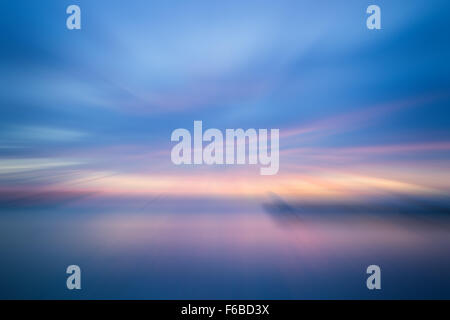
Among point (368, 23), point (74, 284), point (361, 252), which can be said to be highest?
point (368, 23)

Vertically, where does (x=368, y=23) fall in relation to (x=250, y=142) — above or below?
above
